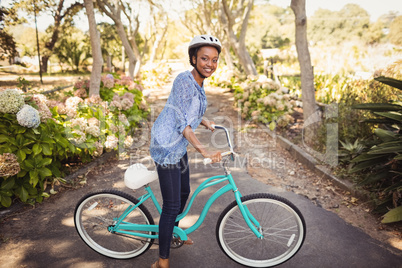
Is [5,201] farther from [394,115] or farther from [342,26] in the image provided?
[342,26]

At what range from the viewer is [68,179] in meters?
4.55

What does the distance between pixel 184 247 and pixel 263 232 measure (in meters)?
0.97

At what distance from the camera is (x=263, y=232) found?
2.65 m

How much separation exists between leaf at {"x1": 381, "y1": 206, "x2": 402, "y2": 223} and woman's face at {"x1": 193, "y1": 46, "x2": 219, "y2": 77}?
2.76 metres

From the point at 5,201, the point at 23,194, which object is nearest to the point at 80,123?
the point at 23,194

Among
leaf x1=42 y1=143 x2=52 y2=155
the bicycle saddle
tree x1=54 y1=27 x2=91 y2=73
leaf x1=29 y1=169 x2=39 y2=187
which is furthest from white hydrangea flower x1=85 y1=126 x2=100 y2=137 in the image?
tree x1=54 y1=27 x2=91 y2=73

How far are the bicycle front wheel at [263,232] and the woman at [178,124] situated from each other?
0.53 m

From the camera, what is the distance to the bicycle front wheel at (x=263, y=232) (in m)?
2.50

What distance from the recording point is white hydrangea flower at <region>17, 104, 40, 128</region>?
354 cm

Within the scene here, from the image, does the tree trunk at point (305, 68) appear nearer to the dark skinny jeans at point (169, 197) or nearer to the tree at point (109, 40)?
the dark skinny jeans at point (169, 197)

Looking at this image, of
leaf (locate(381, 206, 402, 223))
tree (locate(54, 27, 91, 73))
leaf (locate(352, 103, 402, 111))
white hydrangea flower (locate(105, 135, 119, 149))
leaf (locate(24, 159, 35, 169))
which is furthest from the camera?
tree (locate(54, 27, 91, 73))

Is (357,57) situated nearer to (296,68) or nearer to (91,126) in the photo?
(296,68)

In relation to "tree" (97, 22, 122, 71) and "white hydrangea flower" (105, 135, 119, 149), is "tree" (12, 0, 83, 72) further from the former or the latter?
"tree" (97, 22, 122, 71)

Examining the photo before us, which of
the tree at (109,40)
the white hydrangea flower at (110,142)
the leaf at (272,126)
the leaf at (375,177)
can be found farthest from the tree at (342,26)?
the white hydrangea flower at (110,142)
